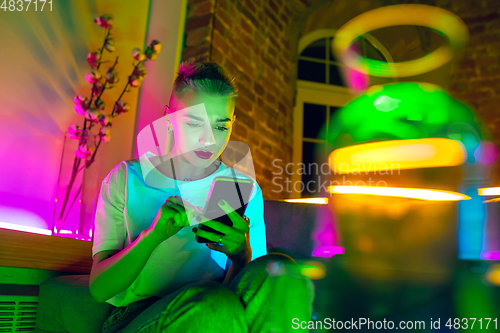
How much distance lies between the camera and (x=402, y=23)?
356cm

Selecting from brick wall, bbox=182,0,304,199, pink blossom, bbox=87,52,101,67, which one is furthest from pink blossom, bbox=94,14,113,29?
brick wall, bbox=182,0,304,199

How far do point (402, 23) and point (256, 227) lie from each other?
3376mm

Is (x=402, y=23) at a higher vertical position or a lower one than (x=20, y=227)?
higher

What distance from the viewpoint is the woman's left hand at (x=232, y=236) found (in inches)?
29.4

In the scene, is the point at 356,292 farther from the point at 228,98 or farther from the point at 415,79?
the point at 415,79

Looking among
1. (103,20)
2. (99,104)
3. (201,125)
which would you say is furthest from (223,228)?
(103,20)

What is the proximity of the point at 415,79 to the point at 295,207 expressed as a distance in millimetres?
2939

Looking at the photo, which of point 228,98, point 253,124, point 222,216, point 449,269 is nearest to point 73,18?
point 253,124

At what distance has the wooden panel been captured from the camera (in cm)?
120

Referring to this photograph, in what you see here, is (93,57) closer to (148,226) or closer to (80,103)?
(80,103)

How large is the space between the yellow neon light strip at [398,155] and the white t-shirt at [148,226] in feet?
2.18

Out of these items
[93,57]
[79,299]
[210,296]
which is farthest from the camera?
[93,57]

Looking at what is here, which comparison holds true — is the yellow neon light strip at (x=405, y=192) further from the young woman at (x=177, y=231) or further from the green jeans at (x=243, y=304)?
the green jeans at (x=243, y=304)

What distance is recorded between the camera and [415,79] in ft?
12.9
